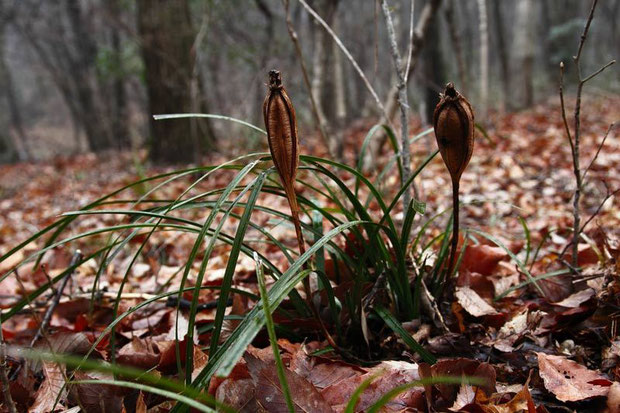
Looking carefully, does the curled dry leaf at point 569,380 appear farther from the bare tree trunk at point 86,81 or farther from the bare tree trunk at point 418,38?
the bare tree trunk at point 86,81

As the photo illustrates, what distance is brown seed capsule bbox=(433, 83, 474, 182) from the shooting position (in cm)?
82

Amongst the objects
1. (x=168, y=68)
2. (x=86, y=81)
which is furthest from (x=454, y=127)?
(x=86, y=81)

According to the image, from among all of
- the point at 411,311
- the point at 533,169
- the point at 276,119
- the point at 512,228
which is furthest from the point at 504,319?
the point at 533,169

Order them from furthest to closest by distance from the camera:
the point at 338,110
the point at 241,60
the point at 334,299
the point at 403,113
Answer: the point at 241,60, the point at 338,110, the point at 403,113, the point at 334,299

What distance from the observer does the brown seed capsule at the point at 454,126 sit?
0.82m

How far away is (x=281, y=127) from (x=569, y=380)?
0.76 meters

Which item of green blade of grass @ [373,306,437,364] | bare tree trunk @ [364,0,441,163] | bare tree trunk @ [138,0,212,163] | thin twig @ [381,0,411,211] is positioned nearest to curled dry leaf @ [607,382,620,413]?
green blade of grass @ [373,306,437,364]

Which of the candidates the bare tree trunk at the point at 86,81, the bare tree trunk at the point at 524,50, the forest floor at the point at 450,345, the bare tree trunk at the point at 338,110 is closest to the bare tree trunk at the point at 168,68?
the bare tree trunk at the point at 338,110

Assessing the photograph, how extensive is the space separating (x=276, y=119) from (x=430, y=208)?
8.89ft

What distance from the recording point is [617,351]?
1028 mm

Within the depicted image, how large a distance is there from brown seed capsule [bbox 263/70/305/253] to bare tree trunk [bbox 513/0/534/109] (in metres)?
9.04

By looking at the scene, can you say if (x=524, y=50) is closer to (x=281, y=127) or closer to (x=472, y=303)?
(x=472, y=303)

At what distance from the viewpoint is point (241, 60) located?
9.27 meters

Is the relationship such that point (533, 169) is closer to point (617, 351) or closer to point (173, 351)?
point (617, 351)
